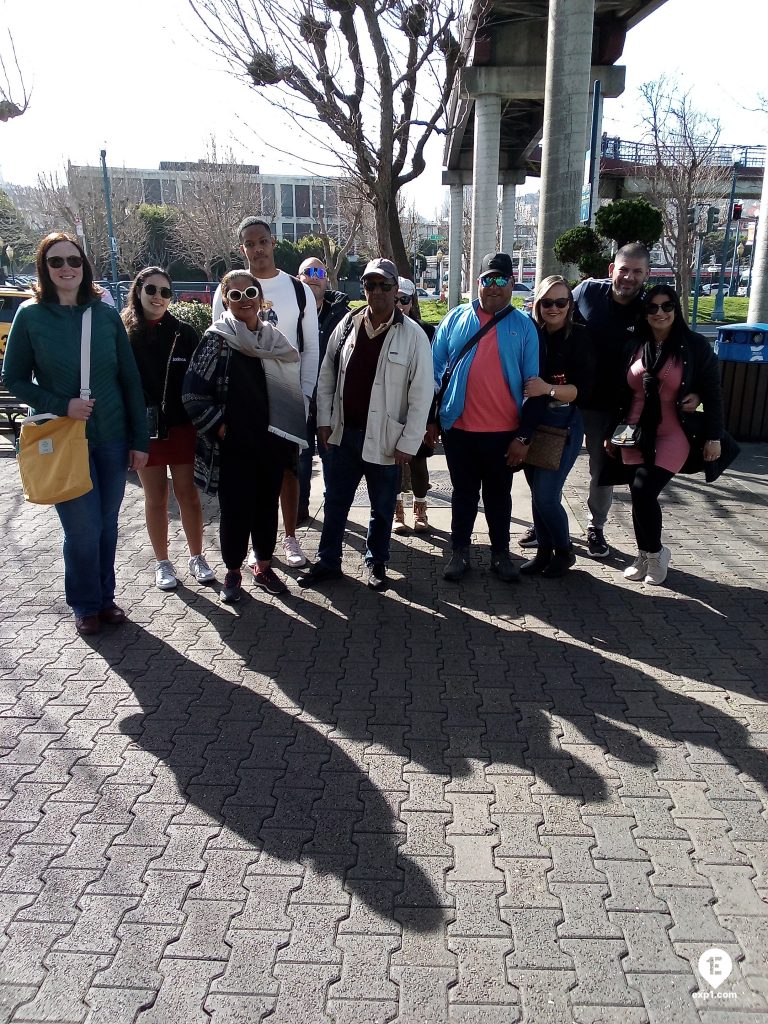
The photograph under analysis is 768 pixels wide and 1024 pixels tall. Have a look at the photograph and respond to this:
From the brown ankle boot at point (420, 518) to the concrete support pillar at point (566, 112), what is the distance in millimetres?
3948

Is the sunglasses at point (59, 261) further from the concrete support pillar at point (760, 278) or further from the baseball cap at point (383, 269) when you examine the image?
the concrete support pillar at point (760, 278)

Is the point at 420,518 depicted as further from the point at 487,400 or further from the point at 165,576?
the point at 165,576

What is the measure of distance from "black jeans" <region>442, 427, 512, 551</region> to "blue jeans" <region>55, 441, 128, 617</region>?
2.09 metres

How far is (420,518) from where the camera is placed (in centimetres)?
641

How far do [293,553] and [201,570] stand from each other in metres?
0.66

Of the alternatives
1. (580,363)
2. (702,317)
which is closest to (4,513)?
(580,363)

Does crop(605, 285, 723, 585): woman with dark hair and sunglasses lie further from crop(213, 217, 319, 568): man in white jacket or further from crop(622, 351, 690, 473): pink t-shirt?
crop(213, 217, 319, 568): man in white jacket

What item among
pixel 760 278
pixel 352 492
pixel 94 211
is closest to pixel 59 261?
pixel 352 492

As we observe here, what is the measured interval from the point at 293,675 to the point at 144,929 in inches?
67.6

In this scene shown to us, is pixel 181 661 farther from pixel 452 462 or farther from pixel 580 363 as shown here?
pixel 580 363

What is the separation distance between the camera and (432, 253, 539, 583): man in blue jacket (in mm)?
4969

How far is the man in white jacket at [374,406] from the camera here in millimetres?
4863

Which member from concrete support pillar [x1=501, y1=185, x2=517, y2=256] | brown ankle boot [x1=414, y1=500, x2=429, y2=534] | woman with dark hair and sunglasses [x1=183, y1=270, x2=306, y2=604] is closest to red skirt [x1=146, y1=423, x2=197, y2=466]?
woman with dark hair and sunglasses [x1=183, y1=270, x2=306, y2=604]

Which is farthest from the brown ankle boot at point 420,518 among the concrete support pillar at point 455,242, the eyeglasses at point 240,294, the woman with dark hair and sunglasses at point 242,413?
the concrete support pillar at point 455,242
